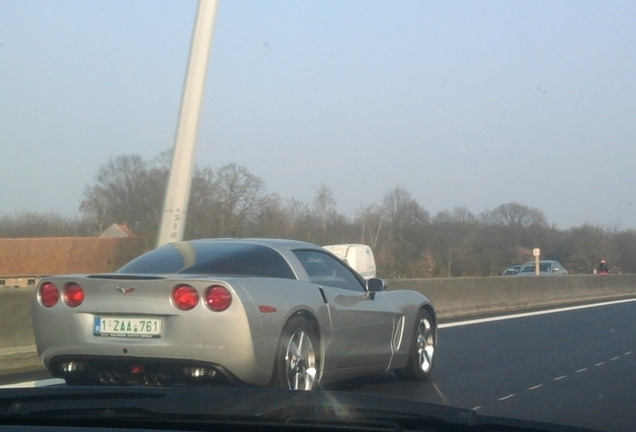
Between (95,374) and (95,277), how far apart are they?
705 millimetres

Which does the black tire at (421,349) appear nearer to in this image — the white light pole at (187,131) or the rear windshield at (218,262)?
the rear windshield at (218,262)

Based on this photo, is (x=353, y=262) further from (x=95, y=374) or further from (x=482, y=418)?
(x=482, y=418)

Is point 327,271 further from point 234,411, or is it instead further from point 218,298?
point 234,411

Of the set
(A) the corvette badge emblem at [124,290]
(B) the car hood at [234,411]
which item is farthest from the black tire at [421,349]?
(B) the car hood at [234,411]

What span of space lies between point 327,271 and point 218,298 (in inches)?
67.8

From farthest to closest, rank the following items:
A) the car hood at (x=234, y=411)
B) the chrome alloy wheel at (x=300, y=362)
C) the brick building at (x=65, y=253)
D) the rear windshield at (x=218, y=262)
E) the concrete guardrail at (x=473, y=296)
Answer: the brick building at (x=65, y=253) → the concrete guardrail at (x=473, y=296) → the rear windshield at (x=218, y=262) → the chrome alloy wheel at (x=300, y=362) → the car hood at (x=234, y=411)

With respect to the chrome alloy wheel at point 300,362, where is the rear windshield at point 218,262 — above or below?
above

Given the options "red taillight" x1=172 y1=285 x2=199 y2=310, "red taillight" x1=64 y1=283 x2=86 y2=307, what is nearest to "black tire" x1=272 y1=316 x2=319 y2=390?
"red taillight" x1=172 y1=285 x2=199 y2=310

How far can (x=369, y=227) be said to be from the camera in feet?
171

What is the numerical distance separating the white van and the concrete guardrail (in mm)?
3870

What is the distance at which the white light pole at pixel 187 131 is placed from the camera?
11203 millimetres

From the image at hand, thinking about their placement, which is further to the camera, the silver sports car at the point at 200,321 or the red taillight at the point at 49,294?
the red taillight at the point at 49,294

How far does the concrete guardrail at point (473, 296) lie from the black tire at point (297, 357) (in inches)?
157

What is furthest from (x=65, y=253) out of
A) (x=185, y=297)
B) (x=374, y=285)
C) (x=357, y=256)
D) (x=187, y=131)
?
(x=185, y=297)
